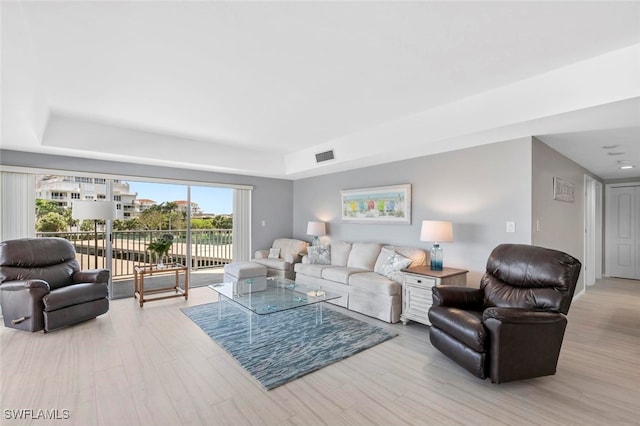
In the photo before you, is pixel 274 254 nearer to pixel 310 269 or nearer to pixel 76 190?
pixel 310 269

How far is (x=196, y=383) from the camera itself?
235 centimetres

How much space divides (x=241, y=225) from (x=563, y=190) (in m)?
5.45

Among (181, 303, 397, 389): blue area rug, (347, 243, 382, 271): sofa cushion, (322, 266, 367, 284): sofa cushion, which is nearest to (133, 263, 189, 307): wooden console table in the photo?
(181, 303, 397, 389): blue area rug

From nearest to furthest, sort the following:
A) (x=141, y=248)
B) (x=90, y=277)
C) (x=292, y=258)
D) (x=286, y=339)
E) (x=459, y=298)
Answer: (x=459, y=298) < (x=286, y=339) < (x=90, y=277) < (x=141, y=248) < (x=292, y=258)

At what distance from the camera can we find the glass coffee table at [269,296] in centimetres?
316

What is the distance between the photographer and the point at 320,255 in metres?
5.28

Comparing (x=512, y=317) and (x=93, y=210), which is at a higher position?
(x=93, y=210)

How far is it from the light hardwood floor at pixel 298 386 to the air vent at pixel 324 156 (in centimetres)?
298

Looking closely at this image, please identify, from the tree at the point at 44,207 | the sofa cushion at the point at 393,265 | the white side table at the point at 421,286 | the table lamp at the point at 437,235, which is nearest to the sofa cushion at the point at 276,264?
the sofa cushion at the point at 393,265

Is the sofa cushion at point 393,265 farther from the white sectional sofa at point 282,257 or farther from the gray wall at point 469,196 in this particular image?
the white sectional sofa at point 282,257

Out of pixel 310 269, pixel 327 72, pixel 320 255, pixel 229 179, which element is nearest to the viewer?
pixel 327 72

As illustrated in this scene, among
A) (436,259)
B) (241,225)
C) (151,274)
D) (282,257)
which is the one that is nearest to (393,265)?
(436,259)

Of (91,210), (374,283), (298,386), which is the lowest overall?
(298,386)

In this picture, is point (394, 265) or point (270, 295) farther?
point (394, 265)
